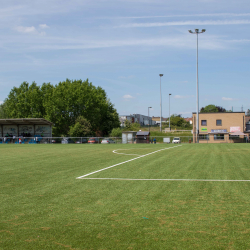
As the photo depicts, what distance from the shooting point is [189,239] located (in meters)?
4.11

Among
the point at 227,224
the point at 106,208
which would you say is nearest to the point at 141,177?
the point at 106,208

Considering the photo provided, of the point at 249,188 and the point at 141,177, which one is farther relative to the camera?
the point at 141,177

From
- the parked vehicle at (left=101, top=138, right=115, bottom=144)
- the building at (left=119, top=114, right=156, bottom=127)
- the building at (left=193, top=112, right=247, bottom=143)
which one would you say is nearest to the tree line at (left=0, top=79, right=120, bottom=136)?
the parked vehicle at (left=101, top=138, right=115, bottom=144)

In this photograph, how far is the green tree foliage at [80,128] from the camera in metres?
63.4

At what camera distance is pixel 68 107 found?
68250 millimetres

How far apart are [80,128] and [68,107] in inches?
284

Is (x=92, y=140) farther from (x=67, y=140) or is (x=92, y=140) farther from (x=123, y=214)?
(x=123, y=214)

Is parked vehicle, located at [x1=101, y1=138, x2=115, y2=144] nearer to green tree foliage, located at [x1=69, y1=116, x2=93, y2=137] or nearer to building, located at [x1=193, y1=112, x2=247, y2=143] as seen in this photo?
green tree foliage, located at [x1=69, y1=116, x2=93, y2=137]

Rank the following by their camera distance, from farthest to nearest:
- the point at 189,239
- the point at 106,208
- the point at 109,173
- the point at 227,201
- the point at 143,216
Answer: the point at 109,173 < the point at 227,201 < the point at 106,208 < the point at 143,216 < the point at 189,239

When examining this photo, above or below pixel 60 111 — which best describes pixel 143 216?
below

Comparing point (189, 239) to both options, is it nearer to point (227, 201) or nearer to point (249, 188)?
point (227, 201)

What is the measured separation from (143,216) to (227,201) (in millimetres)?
2139

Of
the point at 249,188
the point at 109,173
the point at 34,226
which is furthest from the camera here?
the point at 109,173

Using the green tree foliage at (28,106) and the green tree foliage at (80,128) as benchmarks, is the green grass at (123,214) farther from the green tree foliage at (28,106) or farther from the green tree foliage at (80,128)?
the green tree foliage at (28,106)
